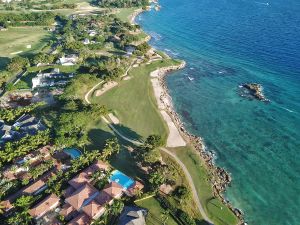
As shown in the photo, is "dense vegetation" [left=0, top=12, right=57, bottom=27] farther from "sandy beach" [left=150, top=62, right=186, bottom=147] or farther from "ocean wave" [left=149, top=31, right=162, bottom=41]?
"sandy beach" [left=150, top=62, right=186, bottom=147]

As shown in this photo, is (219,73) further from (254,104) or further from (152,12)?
(152,12)

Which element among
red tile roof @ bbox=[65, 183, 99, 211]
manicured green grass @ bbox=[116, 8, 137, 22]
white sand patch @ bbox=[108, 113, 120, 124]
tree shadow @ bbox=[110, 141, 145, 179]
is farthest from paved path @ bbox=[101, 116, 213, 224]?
manicured green grass @ bbox=[116, 8, 137, 22]

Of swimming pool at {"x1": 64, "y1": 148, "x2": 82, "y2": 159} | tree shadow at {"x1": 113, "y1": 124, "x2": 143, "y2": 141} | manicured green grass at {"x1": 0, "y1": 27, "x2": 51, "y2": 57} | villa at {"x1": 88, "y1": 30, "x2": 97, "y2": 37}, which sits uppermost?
villa at {"x1": 88, "y1": 30, "x2": 97, "y2": 37}

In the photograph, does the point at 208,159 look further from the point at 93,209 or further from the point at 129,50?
the point at 129,50

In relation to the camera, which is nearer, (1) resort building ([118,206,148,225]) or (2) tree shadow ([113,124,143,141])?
(1) resort building ([118,206,148,225])

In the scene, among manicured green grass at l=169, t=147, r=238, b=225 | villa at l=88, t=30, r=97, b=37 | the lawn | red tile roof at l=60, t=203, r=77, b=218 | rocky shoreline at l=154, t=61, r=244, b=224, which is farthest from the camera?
villa at l=88, t=30, r=97, b=37

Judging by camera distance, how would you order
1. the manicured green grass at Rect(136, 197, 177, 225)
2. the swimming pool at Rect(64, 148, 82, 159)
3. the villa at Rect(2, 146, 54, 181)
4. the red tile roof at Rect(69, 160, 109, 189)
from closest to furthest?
the manicured green grass at Rect(136, 197, 177, 225) < the red tile roof at Rect(69, 160, 109, 189) < the villa at Rect(2, 146, 54, 181) < the swimming pool at Rect(64, 148, 82, 159)

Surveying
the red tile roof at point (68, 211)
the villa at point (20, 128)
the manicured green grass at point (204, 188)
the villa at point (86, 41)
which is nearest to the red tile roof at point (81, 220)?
the red tile roof at point (68, 211)

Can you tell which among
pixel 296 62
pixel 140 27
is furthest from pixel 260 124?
pixel 140 27
